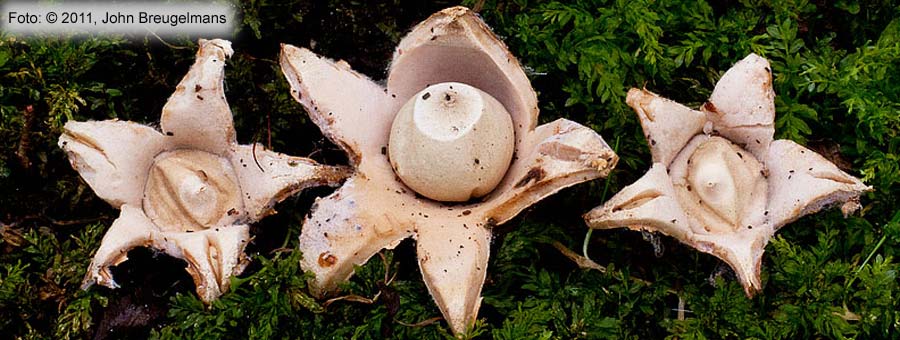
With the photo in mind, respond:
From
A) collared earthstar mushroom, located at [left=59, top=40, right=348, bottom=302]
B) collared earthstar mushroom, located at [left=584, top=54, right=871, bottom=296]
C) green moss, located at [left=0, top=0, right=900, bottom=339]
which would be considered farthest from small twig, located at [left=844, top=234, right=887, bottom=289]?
collared earthstar mushroom, located at [left=59, top=40, right=348, bottom=302]

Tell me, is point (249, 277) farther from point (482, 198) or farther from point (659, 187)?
point (659, 187)

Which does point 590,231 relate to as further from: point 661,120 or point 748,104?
point 748,104

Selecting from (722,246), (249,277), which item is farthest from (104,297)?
(722,246)

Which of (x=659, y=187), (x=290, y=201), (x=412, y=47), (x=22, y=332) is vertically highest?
(x=412, y=47)

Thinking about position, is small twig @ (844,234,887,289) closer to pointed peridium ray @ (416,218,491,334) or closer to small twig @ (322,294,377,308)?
pointed peridium ray @ (416,218,491,334)

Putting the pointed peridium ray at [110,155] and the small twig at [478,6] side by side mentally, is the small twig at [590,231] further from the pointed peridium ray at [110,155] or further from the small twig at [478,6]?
the pointed peridium ray at [110,155]

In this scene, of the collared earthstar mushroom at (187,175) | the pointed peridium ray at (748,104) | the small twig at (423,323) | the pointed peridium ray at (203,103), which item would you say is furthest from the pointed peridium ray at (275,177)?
the pointed peridium ray at (748,104)

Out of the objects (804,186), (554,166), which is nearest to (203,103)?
(554,166)
